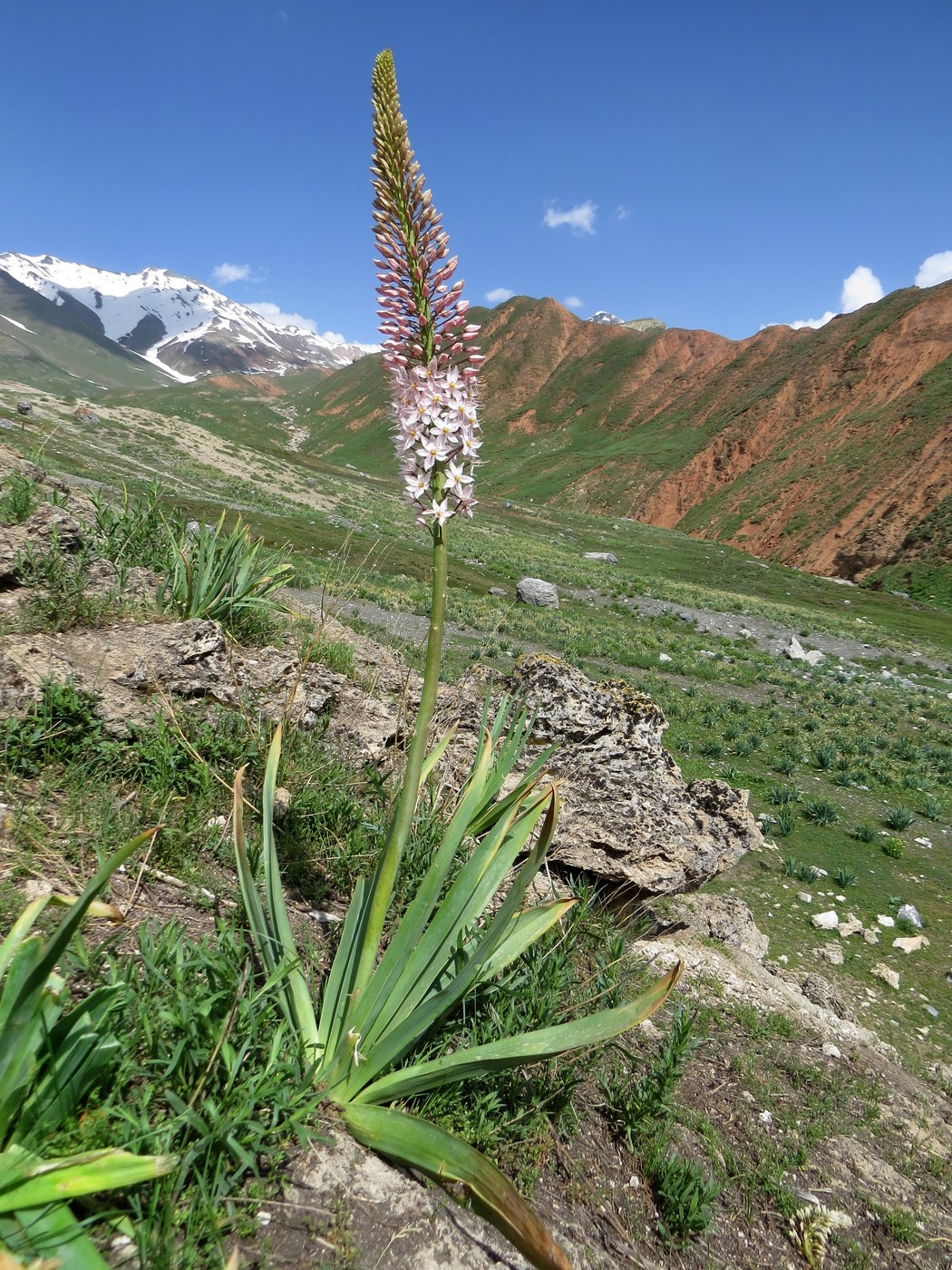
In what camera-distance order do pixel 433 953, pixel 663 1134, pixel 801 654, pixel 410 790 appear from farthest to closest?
1. pixel 801 654
2. pixel 663 1134
3. pixel 433 953
4. pixel 410 790

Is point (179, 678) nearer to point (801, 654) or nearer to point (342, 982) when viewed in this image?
point (342, 982)

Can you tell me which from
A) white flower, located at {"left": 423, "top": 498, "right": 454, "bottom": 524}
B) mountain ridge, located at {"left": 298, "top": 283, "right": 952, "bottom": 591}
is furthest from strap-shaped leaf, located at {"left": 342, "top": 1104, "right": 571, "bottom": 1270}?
mountain ridge, located at {"left": 298, "top": 283, "right": 952, "bottom": 591}

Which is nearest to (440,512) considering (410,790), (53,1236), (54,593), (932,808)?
(410,790)

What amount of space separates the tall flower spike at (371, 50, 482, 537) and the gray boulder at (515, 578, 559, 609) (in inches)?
822

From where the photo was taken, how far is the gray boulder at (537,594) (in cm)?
2381

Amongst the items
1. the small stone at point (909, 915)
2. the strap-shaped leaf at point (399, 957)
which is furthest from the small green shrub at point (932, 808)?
the strap-shaped leaf at point (399, 957)

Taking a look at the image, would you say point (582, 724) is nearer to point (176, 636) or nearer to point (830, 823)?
point (176, 636)

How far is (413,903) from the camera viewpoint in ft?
8.30

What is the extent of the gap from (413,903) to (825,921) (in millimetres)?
6245

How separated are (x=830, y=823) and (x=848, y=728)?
244 inches

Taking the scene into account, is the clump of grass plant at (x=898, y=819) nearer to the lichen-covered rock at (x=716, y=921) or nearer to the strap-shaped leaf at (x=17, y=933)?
the lichen-covered rock at (x=716, y=921)

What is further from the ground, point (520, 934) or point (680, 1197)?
point (520, 934)

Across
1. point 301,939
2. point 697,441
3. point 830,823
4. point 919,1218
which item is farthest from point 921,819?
point 697,441

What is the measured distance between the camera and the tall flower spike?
253cm
